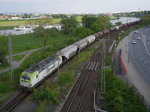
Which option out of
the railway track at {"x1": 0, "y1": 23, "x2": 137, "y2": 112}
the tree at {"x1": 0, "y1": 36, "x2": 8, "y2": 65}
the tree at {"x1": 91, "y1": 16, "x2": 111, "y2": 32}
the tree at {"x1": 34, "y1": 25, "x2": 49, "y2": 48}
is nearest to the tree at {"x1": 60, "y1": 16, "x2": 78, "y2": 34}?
the tree at {"x1": 91, "y1": 16, "x2": 111, "y2": 32}

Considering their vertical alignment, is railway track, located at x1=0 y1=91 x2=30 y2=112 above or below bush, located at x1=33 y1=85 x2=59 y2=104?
below

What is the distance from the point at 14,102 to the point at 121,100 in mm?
14540

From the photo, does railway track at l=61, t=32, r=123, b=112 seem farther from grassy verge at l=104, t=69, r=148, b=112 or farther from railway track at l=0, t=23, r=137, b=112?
grassy verge at l=104, t=69, r=148, b=112

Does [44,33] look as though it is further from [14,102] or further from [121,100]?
[121,100]

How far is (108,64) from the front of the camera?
39281 millimetres

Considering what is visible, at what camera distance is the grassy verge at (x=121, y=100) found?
19.9 metres

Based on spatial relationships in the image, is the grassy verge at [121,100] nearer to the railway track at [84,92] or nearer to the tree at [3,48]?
the railway track at [84,92]

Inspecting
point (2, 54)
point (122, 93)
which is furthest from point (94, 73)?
point (2, 54)

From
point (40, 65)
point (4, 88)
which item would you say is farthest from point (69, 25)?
point (4, 88)

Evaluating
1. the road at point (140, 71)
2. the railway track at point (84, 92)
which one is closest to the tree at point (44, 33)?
the railway track at point (84, 92)

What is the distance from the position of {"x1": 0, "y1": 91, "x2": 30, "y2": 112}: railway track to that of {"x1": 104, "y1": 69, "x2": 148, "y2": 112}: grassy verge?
12041 millimetres

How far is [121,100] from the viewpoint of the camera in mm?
20875

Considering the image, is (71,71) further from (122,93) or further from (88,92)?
(122,93)

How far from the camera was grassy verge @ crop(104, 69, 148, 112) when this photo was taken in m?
19.9
